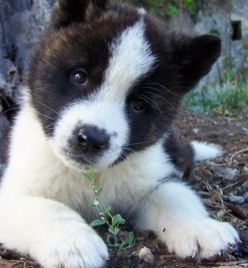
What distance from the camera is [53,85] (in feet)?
11.3

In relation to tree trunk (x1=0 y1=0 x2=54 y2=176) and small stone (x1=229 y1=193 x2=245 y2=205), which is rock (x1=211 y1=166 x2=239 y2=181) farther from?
tree trunk (x1=0 y1=0 x2=54 y2=176)

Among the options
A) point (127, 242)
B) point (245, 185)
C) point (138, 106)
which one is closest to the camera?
point (127, 242)

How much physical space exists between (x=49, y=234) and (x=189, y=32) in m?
8.02

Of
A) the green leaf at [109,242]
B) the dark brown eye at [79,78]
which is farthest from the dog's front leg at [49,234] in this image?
the dark brown eye at [79,78]

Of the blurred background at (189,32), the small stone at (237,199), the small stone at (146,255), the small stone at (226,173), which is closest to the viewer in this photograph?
the small stone at (146,255)

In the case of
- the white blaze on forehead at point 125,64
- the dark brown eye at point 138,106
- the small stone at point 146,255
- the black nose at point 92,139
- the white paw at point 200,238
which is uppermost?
the white blaze on forehead at point 125,64

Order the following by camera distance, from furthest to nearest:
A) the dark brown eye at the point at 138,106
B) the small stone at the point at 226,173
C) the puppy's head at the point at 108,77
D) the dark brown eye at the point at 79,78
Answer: the small stone at the point at 226,173 < the dark brown eye at the point at 138,106 < the dark brown eye at the point at 79,78 < the puppy's head at the point at 108,77

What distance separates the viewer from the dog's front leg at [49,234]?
9.25ft

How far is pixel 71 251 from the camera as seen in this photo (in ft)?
9.28

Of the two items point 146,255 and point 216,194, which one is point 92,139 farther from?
point 216,194

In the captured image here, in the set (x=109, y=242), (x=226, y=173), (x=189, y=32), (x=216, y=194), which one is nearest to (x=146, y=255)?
(x=109, y=242)

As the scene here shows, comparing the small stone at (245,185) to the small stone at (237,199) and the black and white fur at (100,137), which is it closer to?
the small stone at (237,199)

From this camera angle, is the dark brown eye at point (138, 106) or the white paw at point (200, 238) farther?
the dark brown eye at point (138, 106)

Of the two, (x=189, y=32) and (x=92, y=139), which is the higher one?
(x=92, y=139)
